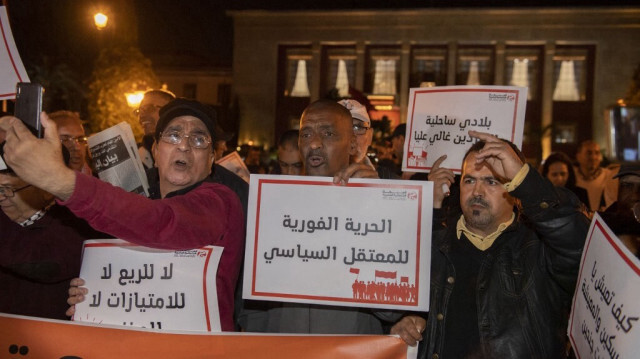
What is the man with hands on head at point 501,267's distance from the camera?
2.79 metres

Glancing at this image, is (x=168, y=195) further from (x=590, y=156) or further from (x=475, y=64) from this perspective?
(x=475, y=64)

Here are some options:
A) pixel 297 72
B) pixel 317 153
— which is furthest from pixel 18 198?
pixel 297 72

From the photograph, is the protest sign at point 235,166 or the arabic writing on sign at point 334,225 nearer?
the arabic writing on sign at point 334,225

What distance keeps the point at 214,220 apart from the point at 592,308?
5.39 feet

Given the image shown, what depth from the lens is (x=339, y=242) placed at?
3.06m

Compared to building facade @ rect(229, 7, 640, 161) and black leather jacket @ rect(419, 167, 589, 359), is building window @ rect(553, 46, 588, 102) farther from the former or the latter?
black leather jacket @ rect(419, 167, 589, 359)

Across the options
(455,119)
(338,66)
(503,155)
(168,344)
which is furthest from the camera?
(338,66)

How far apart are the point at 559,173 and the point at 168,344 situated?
6.01 metres

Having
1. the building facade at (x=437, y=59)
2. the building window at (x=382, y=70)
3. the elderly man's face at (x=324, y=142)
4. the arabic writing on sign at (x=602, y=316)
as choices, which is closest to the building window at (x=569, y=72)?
the building facade at (x=437, y=59)

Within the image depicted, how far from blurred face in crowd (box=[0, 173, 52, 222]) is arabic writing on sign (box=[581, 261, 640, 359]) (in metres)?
2.95

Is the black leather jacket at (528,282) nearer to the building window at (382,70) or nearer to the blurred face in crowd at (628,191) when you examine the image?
the blurred face in crowd at (628,191)

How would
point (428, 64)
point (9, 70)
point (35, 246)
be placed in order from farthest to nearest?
point (428, 64)
point (9, 70)
point (35, 246)

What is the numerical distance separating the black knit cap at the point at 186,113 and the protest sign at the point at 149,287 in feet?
2.32

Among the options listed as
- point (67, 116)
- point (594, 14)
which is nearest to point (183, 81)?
point (594, 14)
